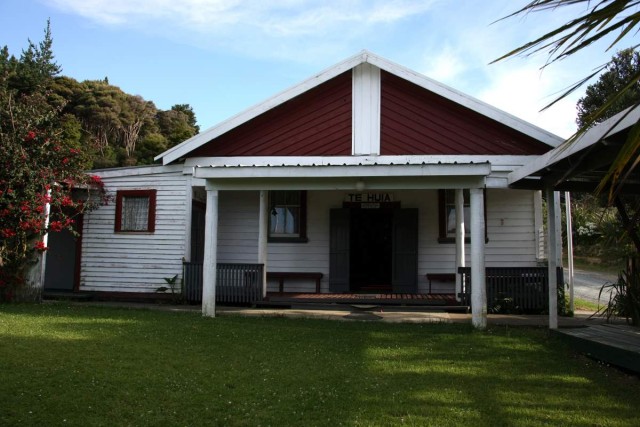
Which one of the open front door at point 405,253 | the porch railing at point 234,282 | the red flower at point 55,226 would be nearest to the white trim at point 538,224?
the open front door at point 405,253

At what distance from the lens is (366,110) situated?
11922 millimetres

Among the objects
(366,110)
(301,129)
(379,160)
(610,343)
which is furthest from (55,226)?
(610,343)

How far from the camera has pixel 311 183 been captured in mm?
9711

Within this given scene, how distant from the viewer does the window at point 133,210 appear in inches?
496

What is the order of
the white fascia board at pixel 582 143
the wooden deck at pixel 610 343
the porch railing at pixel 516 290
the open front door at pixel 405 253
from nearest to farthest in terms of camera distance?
the white fascia board at pixel 582 143 < the wooden deck at pixel 610 343 < the porch railing at pixel 516 290 < the open front door at pixel 405 253

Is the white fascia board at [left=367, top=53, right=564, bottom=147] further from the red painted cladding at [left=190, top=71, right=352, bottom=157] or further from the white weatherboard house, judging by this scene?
the red painted cladding at [left=190, top=71, right=352, bottom=157]

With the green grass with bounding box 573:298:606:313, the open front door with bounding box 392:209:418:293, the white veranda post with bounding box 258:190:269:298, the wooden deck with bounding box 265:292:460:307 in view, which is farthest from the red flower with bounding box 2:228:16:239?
the green grass with bounding box 573:298:606:313

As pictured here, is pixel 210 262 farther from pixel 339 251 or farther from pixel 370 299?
pixel 339 251

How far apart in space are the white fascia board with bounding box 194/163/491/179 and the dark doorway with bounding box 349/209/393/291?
13.7 ft

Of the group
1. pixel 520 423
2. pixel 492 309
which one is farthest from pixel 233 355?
pixel 492 309

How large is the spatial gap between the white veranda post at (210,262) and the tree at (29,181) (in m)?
3.50

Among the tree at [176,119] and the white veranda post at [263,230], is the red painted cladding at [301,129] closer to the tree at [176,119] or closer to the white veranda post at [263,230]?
the white veranda post at [263,230]

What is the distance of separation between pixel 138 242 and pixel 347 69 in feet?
20.1

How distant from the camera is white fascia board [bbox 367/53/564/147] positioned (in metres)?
11.2
